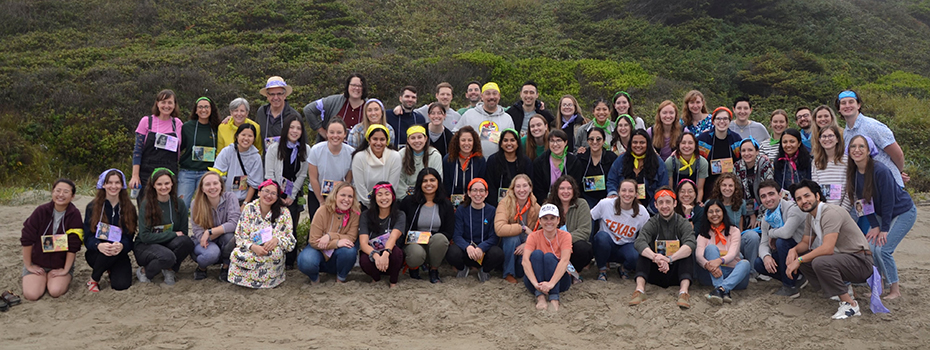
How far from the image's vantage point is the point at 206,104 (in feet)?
21.0

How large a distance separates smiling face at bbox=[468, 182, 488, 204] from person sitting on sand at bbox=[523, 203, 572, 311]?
61 centimetres

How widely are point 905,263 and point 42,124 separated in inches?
544

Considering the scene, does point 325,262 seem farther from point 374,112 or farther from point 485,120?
point 485,120

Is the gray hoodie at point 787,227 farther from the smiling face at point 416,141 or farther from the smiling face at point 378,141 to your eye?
the smiling face at point 378,141

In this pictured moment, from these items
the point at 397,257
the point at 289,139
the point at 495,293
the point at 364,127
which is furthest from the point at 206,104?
the point at 495,293

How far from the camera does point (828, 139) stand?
559 cm

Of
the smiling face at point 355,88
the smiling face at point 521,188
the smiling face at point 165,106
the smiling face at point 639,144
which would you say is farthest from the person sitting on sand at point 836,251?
the smiling face at point 165,106

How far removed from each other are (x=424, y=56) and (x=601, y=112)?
428 inches

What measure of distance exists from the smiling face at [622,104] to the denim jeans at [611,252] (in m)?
1.71

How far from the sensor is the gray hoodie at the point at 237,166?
20.2ft

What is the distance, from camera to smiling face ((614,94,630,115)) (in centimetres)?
695

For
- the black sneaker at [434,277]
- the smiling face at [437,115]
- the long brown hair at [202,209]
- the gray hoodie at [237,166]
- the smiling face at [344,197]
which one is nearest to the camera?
the smiling face at [344,197]

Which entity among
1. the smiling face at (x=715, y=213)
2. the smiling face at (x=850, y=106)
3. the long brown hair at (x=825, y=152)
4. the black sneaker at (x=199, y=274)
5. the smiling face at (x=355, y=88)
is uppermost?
the smiling face at (x=355, y=88)

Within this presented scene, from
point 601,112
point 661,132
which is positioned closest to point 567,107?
point 601,112
